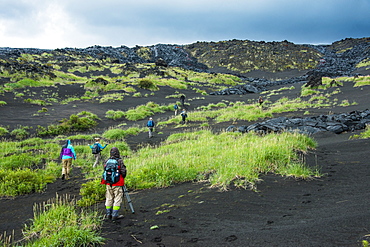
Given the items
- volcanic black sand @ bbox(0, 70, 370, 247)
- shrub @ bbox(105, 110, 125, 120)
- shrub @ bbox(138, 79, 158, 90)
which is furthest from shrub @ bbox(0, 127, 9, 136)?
shrub @ bbox(138, 79, 158, 90)

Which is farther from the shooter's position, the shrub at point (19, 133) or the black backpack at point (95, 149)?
the shrub at point (19, 133)

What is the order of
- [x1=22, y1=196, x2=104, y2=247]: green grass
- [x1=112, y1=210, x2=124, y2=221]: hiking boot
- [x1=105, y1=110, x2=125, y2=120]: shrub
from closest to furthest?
[x1=22, y1=196, x2=104, y2=247]: green grass
[x1=112, y1=210, x2=124, y2=221]: hiking boot
[x1=105, y1=110, x2=125, y2=120]: shrub

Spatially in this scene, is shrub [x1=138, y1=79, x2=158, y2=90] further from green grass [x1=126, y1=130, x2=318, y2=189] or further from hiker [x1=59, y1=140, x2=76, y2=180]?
green grass [x1=126, y1=130, x2=318, y2=189]

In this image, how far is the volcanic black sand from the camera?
159 inches

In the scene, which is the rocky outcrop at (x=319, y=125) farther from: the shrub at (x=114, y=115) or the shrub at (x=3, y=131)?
the shrub at (x=3, y=131)

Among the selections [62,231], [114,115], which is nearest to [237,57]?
[114,115]

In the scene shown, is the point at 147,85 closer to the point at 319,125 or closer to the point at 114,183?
the point at 319,125

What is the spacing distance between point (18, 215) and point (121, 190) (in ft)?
11.0

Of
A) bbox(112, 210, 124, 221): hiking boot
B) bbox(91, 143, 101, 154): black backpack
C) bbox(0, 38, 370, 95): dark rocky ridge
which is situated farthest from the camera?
bbox(0, 38, 370, 95): dark rocky ridge

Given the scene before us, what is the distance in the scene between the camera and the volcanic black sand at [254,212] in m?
4.05

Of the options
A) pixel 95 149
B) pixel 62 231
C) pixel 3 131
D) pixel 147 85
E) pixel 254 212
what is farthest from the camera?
pixel 147 85

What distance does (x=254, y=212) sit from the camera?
5250mm

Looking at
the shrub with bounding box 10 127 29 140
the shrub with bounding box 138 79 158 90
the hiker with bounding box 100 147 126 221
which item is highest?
the shrub with bounding box 138 79 158 90

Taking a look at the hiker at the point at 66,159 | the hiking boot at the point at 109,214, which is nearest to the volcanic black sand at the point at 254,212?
the hiking boot at the point at 109,214
